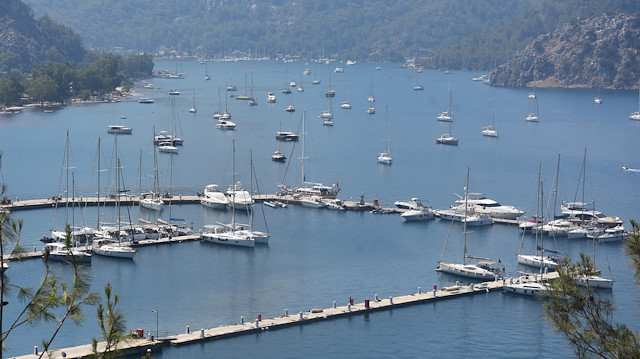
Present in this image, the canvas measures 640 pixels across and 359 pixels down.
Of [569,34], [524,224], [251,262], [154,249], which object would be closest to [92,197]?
[154,249]

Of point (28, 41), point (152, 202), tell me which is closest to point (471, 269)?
point (152, 202)

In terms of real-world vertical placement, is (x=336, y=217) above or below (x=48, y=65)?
below

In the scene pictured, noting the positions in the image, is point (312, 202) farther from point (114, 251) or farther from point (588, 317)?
point (588, 317)

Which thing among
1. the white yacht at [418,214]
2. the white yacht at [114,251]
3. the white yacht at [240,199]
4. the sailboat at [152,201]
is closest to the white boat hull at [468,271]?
the white yacht at [418,214]

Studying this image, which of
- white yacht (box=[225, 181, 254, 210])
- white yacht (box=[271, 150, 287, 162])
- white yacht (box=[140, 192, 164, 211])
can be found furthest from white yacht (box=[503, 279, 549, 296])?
white yacht (box=[271, 150, 287, 162])

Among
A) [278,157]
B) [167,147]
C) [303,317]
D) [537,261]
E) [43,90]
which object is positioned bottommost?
[303,317]

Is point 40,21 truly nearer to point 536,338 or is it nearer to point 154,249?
→ point 154,249
